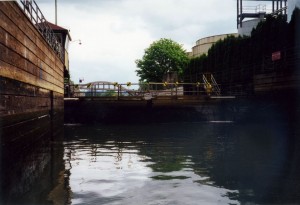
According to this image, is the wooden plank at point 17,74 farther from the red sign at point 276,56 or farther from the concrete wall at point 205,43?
the concrete wall at point 205,43

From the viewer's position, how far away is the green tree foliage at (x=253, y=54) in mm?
→ 23577

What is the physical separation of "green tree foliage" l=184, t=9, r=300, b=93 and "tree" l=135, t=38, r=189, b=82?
2636 cm

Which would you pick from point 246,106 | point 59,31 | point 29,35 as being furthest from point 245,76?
point 29,35

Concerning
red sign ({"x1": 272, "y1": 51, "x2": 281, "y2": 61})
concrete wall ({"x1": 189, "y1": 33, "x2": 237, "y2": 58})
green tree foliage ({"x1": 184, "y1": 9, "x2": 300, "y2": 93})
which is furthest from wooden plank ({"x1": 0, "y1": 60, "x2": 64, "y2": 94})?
concrete wall ({"x1": 189, "y1": 33, "x2": 237, "y2": 58})

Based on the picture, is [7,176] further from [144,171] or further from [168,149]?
[168,149]

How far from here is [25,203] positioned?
18.4ft

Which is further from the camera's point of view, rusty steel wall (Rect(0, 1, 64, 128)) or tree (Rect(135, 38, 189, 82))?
tree (Rect(135, 38, 189, 82))

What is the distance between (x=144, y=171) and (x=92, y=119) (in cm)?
1909

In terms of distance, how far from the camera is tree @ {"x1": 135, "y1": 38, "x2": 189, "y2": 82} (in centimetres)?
6681

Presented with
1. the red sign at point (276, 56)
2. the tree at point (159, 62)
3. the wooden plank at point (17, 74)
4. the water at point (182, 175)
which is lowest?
the water at point (182, 175)

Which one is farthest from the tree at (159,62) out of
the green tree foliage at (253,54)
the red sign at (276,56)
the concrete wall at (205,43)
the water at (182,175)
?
the water at (182,175)

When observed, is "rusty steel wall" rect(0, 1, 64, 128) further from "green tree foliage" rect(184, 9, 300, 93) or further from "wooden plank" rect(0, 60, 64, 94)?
"green tree foliage" rect(184, 9, 300, 93)

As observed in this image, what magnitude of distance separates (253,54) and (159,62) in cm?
3939

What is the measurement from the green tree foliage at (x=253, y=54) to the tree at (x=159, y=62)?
2636 centimetres
